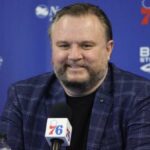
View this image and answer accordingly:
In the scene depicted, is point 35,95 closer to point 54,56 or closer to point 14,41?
point 54,56

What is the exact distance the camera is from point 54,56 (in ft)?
4.95

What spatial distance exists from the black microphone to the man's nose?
0.34 m

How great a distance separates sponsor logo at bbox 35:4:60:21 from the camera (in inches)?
83.4

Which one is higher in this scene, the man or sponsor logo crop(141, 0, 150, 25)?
sponsor logo crop(141, 0, 150, 25)

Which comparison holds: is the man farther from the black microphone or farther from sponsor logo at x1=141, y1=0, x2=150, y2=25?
sponsor logo at x1=141, y1=0, x2=150, y2=25

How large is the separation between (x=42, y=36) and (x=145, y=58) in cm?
51

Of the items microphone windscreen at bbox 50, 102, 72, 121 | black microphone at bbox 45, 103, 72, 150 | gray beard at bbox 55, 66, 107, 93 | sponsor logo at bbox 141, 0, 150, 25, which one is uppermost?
sponsor logo at bbox 141, 0, 150, 25

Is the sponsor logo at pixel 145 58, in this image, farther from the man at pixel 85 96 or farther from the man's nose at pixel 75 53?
the man's nose at pixel 75 53

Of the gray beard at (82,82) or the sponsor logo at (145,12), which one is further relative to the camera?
the sponsor logo at (145,12)

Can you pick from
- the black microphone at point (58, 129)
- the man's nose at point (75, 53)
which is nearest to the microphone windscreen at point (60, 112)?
the black microphone at point (58, 129)

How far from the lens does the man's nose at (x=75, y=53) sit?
4.71 feet

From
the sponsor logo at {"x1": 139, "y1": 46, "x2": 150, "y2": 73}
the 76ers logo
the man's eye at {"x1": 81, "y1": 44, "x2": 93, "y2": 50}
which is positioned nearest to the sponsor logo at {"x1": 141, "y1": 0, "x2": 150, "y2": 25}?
the sponsor logo at {"x1": 139, "y1": 46, "x2": 150, "y2": 73}

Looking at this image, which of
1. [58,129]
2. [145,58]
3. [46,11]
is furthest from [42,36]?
[58,129]

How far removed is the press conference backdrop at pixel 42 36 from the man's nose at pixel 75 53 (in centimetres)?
70
